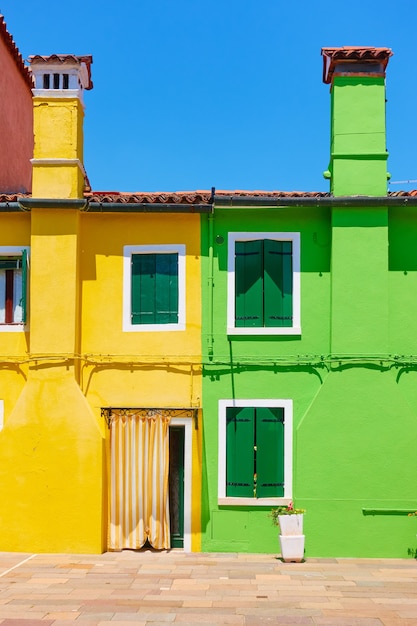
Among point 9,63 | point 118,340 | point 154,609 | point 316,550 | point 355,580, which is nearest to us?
point 154,609

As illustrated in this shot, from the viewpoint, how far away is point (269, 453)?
13641mm

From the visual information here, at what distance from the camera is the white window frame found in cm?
1349

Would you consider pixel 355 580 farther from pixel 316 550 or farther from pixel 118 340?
pixel 118 340

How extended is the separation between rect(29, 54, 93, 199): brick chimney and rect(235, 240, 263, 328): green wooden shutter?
3.20m

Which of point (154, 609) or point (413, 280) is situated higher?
point (413, 280)

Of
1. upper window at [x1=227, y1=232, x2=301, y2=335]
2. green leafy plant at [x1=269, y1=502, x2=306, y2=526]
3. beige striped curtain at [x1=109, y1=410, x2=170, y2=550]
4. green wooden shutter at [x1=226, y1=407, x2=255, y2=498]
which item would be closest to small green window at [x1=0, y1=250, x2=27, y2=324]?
beige striped curtain at [x1=109, y1=410, x2=170, y2=550]

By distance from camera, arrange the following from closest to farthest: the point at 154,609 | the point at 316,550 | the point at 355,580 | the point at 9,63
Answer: the point at 154,609 < the point at 355,580 < the point at 316,550 < the point at 9,63

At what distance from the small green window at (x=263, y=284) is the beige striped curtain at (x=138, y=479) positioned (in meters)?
2.46

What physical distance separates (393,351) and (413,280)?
4.39 ft

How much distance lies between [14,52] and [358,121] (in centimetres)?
913

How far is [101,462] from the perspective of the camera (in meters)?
13.4

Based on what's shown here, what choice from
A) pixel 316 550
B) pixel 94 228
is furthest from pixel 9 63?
pixel 316 550

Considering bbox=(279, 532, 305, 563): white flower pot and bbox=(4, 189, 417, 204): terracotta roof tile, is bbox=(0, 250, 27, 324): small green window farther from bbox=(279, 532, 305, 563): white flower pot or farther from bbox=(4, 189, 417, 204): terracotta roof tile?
bbox=(279, 532, 305, 563): white flower pot

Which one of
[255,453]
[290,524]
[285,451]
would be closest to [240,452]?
[255,453]
